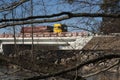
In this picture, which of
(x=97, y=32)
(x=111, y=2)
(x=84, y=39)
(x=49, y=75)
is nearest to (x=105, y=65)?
(x=97, y=32)

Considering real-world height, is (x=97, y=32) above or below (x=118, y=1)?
below

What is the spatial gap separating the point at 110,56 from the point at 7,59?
995 mm

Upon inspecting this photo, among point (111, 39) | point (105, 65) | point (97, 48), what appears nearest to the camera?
point (105, 65)

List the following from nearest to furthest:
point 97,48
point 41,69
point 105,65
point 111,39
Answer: point 41,69 < point 105,65 < point 111,39 < point 97,48

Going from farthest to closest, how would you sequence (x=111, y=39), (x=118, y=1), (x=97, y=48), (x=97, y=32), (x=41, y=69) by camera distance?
(x=97, y=48) < (x=111, y=39) < (x=97, y=32) < (x=118, y=1) < (x=41, y=69)

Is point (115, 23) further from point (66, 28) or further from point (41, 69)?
point (41, 69)

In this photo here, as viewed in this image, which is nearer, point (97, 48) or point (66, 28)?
point (66, 28)

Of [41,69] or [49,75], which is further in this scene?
[41,69]

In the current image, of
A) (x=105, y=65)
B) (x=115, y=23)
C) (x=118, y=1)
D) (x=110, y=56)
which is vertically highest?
(x=118, y=1)

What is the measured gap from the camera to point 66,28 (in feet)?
14.2

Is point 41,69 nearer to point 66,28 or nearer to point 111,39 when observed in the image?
point 66,28

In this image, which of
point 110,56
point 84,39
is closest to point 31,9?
point 84,39

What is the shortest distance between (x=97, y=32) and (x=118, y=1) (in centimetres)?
85

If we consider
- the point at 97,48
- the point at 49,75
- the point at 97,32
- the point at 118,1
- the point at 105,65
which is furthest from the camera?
the point at 97,48
